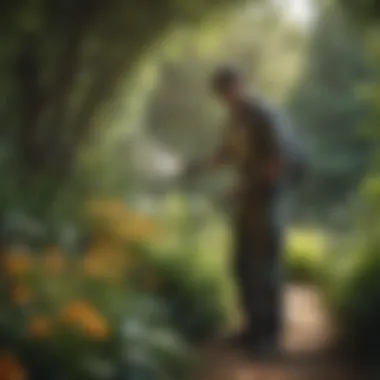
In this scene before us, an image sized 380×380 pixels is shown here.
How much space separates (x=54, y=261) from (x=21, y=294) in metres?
0.08

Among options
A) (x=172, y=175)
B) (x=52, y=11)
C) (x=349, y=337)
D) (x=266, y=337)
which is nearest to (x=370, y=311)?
(x=349, y=337)

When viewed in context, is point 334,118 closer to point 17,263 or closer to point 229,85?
point 229,85

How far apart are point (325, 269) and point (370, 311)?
0.11 metres

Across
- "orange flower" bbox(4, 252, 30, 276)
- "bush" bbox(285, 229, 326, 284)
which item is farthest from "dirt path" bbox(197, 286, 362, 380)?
"orange flower" bbox(4, 252, 30, 276)

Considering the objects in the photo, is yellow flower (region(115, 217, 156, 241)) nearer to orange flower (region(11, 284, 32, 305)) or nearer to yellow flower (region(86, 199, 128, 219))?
yellow flower (region(86, 199, 128, 219))

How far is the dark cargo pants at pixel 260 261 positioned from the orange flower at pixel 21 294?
0.37m

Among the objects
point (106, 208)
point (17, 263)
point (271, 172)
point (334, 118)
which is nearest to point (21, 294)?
point (17, 263)

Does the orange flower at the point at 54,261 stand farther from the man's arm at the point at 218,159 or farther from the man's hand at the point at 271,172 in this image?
the man's hand at the point at 271,172

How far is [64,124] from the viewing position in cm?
162

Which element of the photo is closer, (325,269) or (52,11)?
(325,269)

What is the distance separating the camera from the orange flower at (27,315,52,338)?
149cm

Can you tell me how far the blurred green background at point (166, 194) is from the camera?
150cm

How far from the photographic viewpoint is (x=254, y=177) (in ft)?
5.11

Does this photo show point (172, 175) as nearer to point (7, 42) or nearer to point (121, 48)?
point (121, 48)
